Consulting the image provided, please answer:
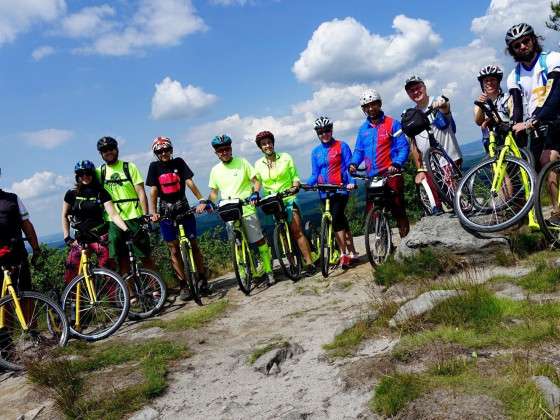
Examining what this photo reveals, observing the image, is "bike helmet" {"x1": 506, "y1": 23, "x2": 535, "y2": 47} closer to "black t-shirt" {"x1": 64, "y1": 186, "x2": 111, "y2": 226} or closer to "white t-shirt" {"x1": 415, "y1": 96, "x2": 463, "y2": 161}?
"white t-shirt" {"x1": 415, "y1": 96, "x2": 463, "y2": 161}

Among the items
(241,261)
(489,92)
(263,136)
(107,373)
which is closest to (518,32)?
(489,92)

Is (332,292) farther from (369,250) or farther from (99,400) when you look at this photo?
(99,400)

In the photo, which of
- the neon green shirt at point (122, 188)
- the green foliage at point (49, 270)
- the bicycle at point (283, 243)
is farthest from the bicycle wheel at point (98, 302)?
the green foliage at point (49, 270)

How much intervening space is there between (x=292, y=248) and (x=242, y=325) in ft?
8.38

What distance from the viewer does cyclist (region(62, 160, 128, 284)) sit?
7.59 meters

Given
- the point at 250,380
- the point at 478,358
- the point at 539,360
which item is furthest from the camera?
the point at 250,380

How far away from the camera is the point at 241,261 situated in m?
8.38

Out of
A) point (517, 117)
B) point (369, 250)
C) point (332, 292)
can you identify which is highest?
point (517, 117)

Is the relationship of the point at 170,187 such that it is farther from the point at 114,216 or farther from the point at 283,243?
the point at 283,243

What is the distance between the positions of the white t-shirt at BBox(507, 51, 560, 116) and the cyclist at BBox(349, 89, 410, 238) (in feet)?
6.39

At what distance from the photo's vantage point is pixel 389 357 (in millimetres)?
4098

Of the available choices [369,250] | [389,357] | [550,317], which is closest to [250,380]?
[389,357]

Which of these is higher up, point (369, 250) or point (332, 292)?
point (369, 250)

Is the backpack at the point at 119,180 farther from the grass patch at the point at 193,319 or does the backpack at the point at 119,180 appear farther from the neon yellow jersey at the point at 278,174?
the neon yellow jersey at the point at 278,174
